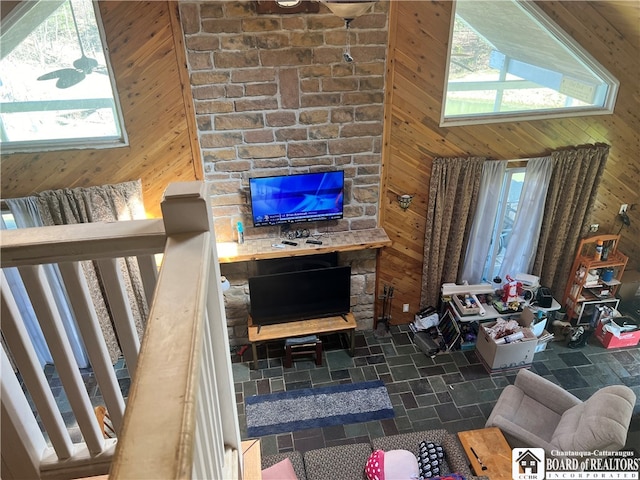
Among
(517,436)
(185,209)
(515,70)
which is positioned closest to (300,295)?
(517,436)

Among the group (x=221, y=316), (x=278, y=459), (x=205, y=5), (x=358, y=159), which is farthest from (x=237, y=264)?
(x=221, y=316)

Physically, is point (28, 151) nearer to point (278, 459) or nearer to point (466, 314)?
point (278, 459)

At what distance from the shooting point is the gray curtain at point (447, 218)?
4.96 m

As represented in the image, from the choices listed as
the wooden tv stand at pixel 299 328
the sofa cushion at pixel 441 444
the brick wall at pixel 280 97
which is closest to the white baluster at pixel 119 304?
the sofa cushion at pixel 441 444

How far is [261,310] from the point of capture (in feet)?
16.8

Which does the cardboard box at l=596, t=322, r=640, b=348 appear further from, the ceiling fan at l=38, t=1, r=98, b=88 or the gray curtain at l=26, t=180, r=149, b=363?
the ceiling fan at l=38, t=1, r=98, b=88

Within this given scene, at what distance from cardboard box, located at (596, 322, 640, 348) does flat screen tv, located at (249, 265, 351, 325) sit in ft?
9.85

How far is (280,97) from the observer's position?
173 inches

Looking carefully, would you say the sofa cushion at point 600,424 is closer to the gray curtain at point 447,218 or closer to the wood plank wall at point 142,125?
the gray curtain at point 447,218

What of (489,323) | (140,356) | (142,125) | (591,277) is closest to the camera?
(140,356)

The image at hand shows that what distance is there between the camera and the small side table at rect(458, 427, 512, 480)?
3.63 metres

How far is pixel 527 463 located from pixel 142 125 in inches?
170

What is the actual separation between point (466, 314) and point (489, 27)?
2.97 metres

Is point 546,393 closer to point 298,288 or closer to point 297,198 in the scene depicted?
point 298,288
